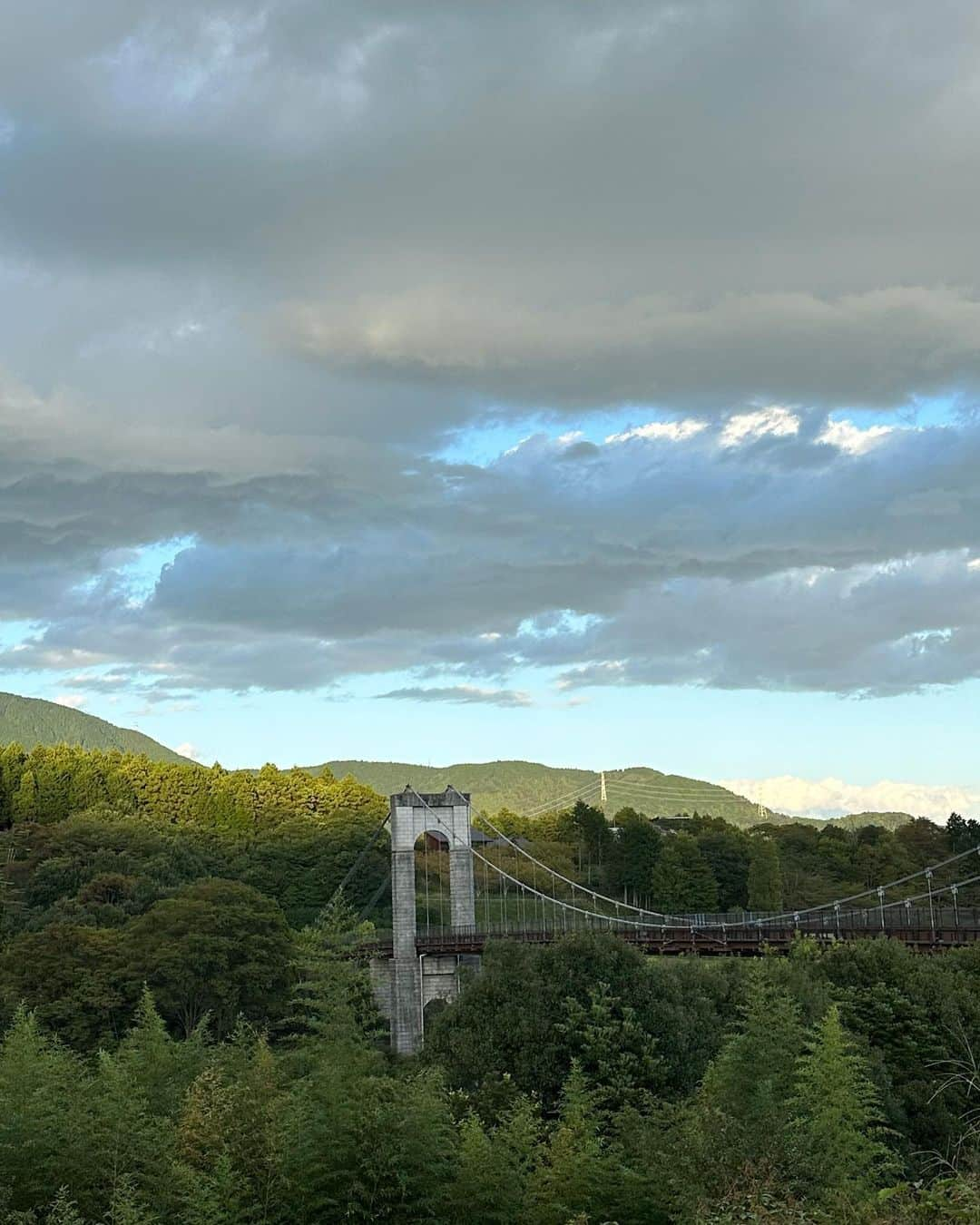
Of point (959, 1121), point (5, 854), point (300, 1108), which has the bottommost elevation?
point (959, 1121)

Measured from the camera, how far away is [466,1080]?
42.0 m

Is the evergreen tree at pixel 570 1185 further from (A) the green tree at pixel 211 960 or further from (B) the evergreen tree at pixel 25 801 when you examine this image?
(B) the evergreen tree at pixel 25 801

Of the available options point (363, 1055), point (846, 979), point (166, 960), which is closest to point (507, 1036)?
point (363, 1055)

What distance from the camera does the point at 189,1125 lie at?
27188 millimetres

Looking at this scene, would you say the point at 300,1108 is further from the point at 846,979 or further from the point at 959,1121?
the point at 846,979

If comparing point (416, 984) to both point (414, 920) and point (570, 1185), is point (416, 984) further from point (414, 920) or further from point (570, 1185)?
point (570, 1185)

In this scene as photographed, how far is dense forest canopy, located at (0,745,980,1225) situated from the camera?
78.2ft

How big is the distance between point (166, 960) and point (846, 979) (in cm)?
3436

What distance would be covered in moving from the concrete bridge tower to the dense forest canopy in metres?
2.36

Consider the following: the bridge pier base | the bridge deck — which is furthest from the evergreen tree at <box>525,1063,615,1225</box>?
the bridge pier base

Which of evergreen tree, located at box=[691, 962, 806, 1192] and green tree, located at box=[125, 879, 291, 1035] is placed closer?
evergreen tree, located at box=[691, 962, 806, 1192]

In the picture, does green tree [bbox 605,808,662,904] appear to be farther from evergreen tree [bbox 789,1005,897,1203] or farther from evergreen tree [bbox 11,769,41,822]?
evergreen tree [bbox 789,1005,897,1203]

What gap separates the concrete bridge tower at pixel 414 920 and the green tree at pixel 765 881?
3408 centimetres

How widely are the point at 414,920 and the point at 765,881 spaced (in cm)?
4089
